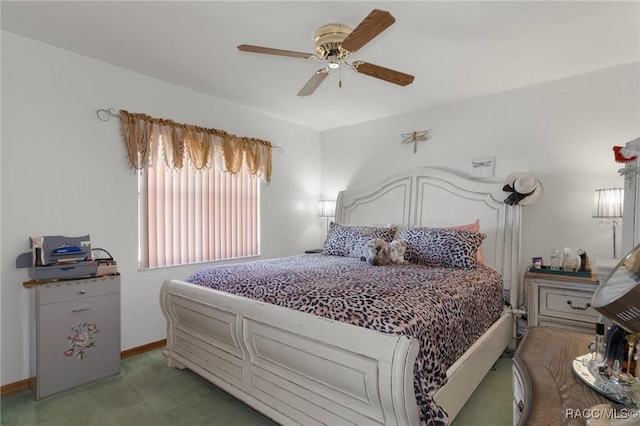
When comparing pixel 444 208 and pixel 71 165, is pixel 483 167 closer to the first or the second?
pixel 444 208

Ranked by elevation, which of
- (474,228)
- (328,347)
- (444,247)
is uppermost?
(474,228)

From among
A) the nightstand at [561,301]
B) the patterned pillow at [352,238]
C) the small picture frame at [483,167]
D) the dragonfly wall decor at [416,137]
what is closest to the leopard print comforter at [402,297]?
the nightstand at [561,301]

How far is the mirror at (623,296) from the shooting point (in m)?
0.60

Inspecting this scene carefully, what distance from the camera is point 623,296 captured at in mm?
610

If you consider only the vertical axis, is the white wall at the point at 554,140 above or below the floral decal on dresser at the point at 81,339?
above

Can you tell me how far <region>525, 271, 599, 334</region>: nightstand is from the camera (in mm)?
2482

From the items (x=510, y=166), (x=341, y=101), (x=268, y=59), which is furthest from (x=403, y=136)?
(x=268, y=59)

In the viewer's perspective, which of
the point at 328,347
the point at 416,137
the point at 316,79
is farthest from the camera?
the point at 416,137

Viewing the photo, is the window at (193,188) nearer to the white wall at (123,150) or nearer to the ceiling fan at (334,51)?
the white wall at (123,150)

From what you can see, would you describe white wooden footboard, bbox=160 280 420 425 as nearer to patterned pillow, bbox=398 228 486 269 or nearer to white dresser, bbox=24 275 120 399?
white dresser, bbox=24 275 120 399

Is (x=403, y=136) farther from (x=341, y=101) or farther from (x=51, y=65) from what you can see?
(x=51, y=65)

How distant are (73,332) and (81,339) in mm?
79

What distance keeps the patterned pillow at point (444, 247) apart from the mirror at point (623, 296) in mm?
1992

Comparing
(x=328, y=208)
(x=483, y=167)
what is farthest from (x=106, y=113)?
(x=483, y=167)
